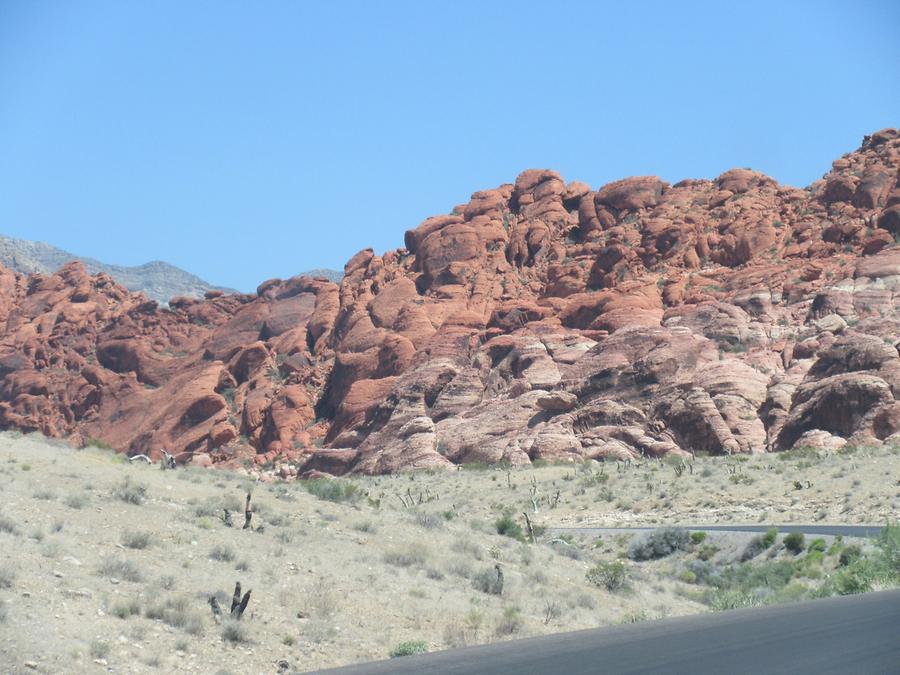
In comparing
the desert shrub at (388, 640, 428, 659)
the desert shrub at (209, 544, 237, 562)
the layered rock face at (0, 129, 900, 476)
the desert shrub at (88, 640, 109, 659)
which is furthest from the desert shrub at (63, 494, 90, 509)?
the layered rock face at (0, 129, 900, 476)

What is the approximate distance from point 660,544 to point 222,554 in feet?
63.6

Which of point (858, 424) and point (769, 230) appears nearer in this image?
point (858, 424)

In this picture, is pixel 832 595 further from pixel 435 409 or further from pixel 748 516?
pixel 435 409

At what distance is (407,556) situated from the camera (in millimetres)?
23078

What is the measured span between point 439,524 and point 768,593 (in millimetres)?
9565

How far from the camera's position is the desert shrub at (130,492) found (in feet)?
74.1

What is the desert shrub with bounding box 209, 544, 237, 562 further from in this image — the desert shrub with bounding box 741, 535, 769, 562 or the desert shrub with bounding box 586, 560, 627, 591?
the desert shrub with bounding box 741, 535, 769, 562

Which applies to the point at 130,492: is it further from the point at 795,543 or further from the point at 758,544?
the point at 758,544

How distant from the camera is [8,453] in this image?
27.2 metres

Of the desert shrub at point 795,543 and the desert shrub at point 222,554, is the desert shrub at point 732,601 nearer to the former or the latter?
the desert shrub at point 795,543

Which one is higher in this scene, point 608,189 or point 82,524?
point 608,189

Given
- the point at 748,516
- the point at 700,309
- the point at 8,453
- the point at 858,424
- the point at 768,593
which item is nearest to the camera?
the point at 768,593

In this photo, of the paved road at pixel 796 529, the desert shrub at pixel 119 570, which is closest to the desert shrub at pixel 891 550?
the paved road at pixel 796 529

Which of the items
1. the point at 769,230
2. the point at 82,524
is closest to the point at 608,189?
the point at 769,230
